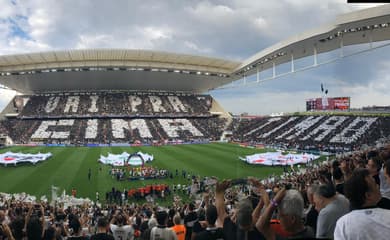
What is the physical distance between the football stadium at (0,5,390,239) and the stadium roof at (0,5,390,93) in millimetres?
228

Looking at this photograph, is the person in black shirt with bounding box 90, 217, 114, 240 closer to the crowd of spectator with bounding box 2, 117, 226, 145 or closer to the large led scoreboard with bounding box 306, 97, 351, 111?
the crowd of spectator with bounding box 2, 117, 226, 145

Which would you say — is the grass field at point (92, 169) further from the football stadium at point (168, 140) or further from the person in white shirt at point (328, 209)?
the person in white shirt at point (328, 209)

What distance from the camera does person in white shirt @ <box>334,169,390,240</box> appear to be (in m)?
2.53

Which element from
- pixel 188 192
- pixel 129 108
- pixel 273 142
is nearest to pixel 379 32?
pixel 273 142

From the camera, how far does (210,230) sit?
3992 millimetres

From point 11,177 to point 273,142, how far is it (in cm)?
3511

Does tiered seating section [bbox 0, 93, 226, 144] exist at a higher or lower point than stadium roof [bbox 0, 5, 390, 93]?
lower

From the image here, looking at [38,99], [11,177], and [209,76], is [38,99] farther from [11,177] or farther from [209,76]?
[11,177]

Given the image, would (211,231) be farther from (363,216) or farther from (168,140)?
(168,140)

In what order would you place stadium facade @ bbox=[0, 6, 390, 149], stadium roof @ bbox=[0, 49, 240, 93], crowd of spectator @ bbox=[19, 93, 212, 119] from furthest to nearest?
crowd of spectator @ bbox=[19, 93, 212, 119], stadium roof @ bbox=[0, 49, 240, 93], stadium facade @ bbox=[0, 6, 390, 149]

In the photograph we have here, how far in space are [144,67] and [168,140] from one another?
51.1ft

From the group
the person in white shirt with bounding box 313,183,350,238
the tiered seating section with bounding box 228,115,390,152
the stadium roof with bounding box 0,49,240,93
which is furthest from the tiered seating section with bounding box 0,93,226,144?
the person in white shirt with bounding box 313,183,350,238

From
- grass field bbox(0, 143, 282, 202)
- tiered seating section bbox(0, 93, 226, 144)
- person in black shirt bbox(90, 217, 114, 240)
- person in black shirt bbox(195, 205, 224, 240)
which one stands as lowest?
grass field bbox(0, 143, 282, 202)

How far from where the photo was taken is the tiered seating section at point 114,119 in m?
56.4
